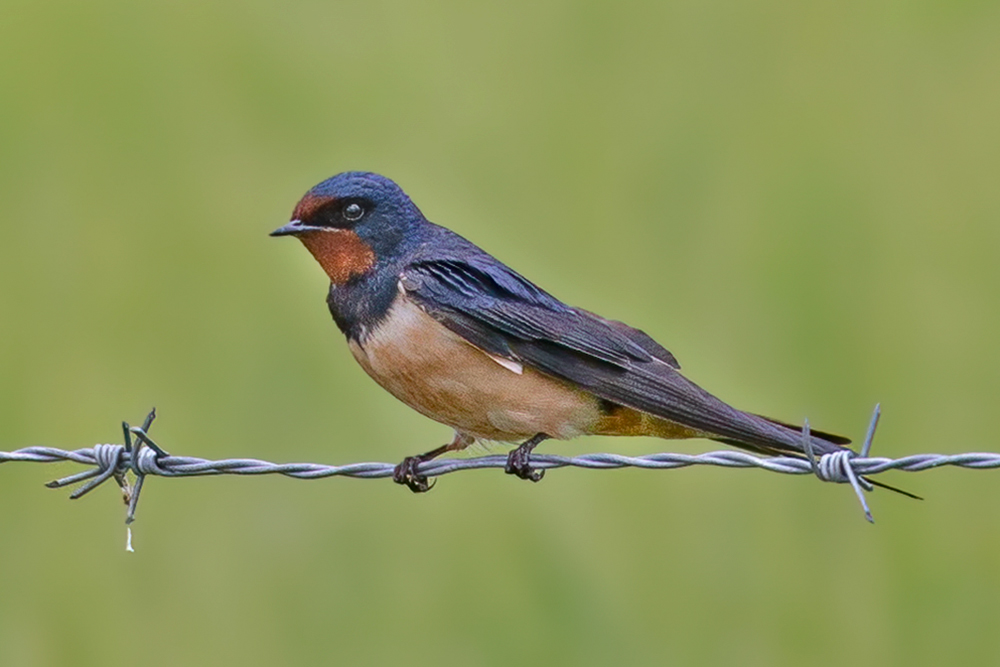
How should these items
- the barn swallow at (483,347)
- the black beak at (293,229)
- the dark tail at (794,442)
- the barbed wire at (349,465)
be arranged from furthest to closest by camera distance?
the black beak at (293,229), the barn swallow at (483,347), the dark tail at (794,442), the barbed wire at (349,465)

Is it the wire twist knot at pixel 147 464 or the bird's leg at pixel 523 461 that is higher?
the bird's leg at pixel 523 461

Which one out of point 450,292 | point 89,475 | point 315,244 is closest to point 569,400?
point 450,292

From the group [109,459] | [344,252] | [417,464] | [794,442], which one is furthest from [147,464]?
[794,442]

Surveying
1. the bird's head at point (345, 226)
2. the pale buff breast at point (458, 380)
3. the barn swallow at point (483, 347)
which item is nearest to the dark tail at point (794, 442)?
the barn swallow at point (483, 347)

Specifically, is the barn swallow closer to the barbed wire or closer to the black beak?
the black beak

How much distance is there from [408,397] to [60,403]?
86.7 inches

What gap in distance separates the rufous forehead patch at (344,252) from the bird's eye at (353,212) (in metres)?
0.05

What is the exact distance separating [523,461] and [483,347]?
34 centimetres

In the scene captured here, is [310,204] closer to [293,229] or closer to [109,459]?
[293,229]

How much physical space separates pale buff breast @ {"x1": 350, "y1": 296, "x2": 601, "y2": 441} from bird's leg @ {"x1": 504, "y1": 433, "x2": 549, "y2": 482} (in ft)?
0.22

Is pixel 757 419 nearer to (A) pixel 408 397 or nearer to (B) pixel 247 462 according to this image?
(A) pixel 408 397

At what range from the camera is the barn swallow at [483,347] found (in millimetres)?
3934

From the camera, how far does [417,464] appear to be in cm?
403

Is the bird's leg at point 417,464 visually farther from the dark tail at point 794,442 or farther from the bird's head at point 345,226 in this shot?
the dark tail at point 794,442
